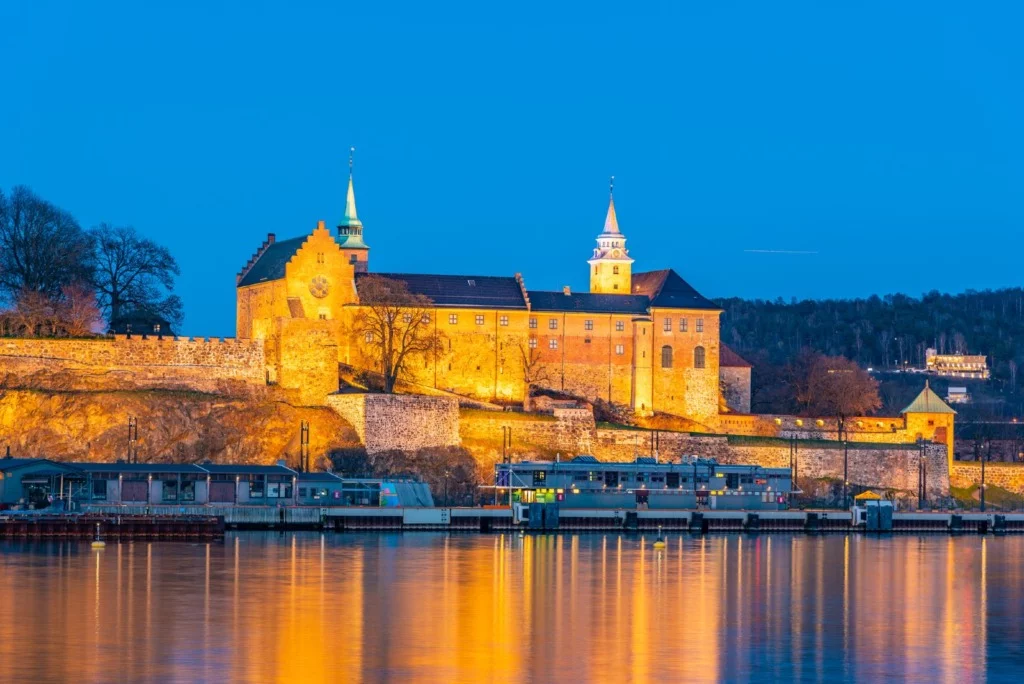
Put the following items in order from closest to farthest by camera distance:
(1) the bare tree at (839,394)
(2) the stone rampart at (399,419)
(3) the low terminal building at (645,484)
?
(2) the stone rampart at (399,419) → (3) the low terminal building at (645,484) → (1) the bare tree at (839,394)

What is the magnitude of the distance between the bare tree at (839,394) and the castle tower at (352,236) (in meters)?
28.4

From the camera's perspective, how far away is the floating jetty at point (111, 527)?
71.1 metres

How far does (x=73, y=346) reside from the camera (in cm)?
8706

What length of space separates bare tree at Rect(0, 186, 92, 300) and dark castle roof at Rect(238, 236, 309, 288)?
8373mm

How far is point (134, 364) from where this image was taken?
3460 inches

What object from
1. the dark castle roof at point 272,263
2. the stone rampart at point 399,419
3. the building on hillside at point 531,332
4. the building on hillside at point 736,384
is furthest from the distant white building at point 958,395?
the stone rampart at point 399,419

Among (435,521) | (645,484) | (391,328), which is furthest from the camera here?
(391,328)

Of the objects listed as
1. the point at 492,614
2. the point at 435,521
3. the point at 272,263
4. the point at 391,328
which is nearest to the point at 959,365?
the point at 391,328

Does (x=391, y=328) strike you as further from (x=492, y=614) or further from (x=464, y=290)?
(x=492, y=614)

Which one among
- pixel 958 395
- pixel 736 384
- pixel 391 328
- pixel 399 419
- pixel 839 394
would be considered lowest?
pixel 399 419

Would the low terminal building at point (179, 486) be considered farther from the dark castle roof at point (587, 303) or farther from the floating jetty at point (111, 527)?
the dark castle roof at point (587, 303)

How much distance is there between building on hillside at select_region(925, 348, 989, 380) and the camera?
18175cm

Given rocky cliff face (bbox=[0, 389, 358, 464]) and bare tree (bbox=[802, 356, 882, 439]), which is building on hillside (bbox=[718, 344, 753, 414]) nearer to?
bare tree (bbox=[802, 356, 882, 439])

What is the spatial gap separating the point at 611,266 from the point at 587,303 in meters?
12.8
